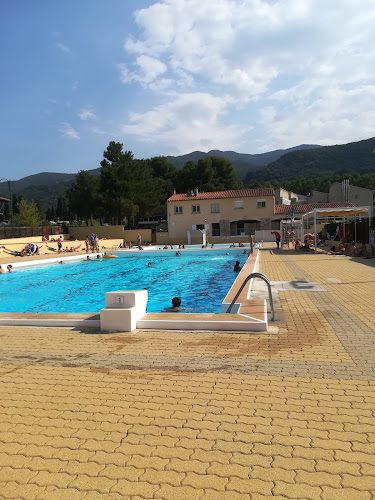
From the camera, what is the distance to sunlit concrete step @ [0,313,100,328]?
6016 mm

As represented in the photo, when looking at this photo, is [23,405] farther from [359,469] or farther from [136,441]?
[359,469]

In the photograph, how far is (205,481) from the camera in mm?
2129

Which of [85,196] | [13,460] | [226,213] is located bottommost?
[13,460]

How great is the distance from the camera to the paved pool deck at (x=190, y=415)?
2135 mm

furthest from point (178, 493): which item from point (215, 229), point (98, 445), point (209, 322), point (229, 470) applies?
point (215, 229)

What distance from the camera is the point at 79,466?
2.33 meters

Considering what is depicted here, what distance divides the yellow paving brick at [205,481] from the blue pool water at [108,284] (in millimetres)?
7179

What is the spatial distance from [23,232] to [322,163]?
116430 mm

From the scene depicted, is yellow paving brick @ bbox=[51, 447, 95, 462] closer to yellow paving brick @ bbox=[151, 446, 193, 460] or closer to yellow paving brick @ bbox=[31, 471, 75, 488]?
yellow paving brick @ bbox=[31, 471, 75, 488]

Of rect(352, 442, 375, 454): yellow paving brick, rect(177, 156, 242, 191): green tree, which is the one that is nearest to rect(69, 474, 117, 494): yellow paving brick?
rect(352, 442, 375, 454): yellow paving brick

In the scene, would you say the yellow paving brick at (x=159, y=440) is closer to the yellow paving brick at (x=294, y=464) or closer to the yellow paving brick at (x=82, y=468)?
the yellow paving brick at (x=82, y=468)

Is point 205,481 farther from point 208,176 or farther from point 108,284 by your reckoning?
point 208,176

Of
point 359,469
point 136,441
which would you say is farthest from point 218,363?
point 359,469

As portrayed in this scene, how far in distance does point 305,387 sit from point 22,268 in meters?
18.9
